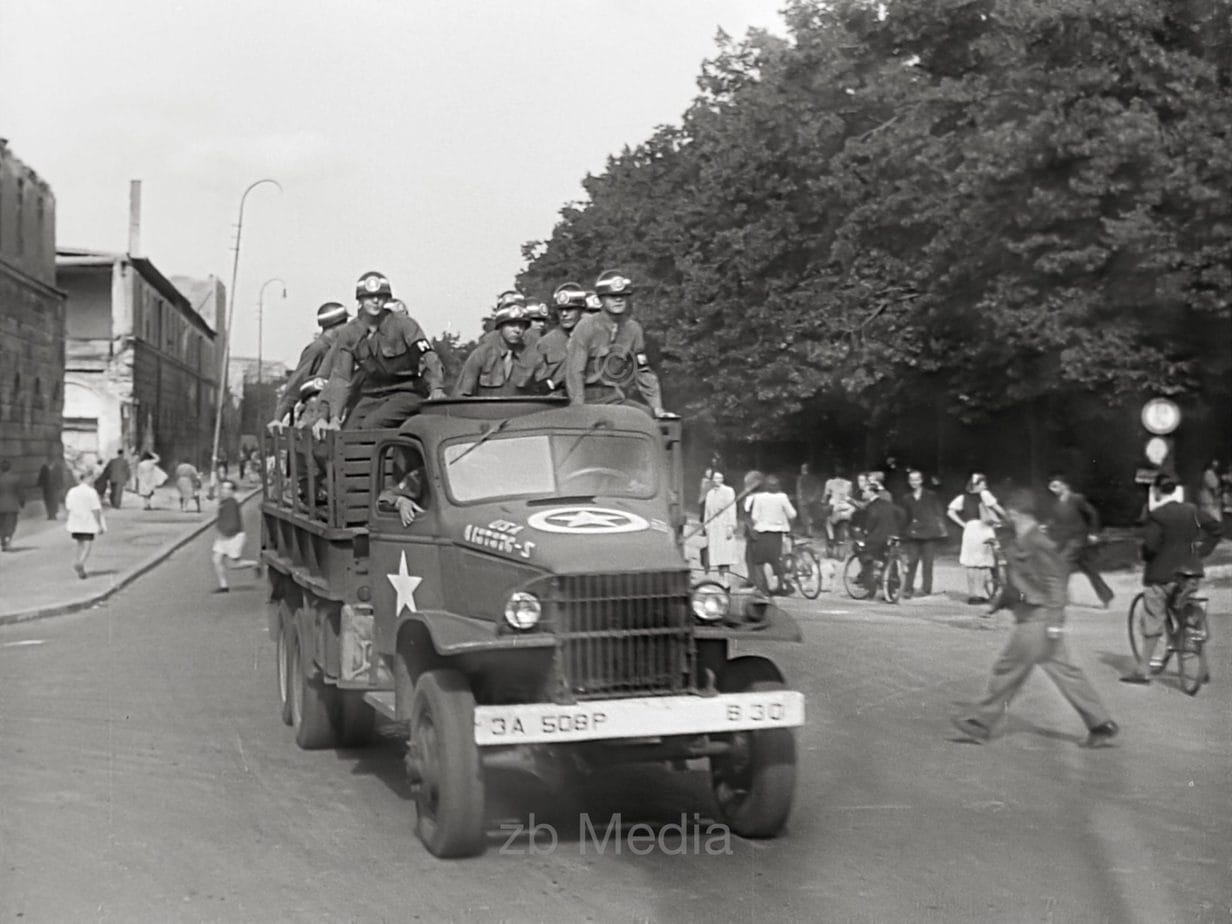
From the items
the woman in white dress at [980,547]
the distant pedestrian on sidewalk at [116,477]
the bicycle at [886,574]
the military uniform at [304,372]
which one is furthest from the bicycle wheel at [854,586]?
the distant pedestrian on sidewalk at [116,477]

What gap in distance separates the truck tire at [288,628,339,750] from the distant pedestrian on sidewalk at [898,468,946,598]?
41.5 feet

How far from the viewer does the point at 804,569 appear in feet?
74.7

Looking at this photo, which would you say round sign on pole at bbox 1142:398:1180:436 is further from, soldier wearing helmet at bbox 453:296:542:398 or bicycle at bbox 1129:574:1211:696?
soldier wearing helmet at bbox 453:296:542:398

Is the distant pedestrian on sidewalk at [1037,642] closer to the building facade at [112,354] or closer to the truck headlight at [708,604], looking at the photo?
the truck headlight at [708,604]

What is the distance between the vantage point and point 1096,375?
25797 millimetres

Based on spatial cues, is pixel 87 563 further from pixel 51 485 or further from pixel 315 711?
pixel 315 711

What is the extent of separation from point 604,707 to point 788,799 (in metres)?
1.11

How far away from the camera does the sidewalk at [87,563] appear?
21.6 m

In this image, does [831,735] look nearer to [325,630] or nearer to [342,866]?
[325,630]

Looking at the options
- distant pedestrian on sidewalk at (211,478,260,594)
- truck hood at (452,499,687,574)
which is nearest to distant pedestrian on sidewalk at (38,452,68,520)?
distant pedestrian on sidewalk at (211,478,260,594)

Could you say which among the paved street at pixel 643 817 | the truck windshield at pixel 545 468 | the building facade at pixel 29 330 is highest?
the building facade at pixel 29 330

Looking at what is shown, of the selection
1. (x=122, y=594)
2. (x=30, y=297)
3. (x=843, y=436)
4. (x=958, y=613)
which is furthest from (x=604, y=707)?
(x=843, y=436)

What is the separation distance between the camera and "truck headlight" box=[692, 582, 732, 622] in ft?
26.1

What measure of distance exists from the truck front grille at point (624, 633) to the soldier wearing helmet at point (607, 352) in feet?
8.57
